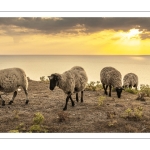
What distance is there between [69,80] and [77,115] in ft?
Result: 5.18

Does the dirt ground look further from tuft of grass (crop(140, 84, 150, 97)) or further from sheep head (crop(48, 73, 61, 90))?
tuft of grass (crop(140, 84, 150, 97))

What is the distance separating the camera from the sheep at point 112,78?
43.0 ft

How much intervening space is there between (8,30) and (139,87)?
9295 millimetres

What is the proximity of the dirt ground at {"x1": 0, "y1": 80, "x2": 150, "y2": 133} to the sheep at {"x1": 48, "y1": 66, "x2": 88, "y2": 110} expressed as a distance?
0.78 m

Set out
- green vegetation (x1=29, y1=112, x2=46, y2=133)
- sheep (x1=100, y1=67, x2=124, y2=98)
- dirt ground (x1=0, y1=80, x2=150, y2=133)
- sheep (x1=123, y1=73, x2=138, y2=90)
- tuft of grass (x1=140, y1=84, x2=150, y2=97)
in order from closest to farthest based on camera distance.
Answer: green vegetation (x1=29, y1=112, x2=46, y2=133) < dirt ground (x1=0, y1=80, x2=150, y2=133) < sheep (x1=100, y1=67, x2=124, y2=98) < tuft of grass (x1=140, y1=84, x2=150, y2=97) < sheep (x1=123, y1=73, x2=138, y2=90)

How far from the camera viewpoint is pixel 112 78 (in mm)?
13352

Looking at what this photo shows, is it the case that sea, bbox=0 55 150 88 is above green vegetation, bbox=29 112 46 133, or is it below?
above

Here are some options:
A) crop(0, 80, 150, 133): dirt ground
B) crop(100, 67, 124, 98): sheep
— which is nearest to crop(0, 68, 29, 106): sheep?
crop(0, 80, 150, 133): dirt ground

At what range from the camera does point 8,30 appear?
35.0 ft

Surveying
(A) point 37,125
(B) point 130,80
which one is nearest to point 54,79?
(A) point 37,125

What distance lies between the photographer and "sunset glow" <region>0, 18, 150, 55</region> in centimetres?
1054

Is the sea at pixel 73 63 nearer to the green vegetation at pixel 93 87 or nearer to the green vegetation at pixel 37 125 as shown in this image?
the green vegetation at pixel 93 87

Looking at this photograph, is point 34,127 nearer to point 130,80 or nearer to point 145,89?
point 145,89
